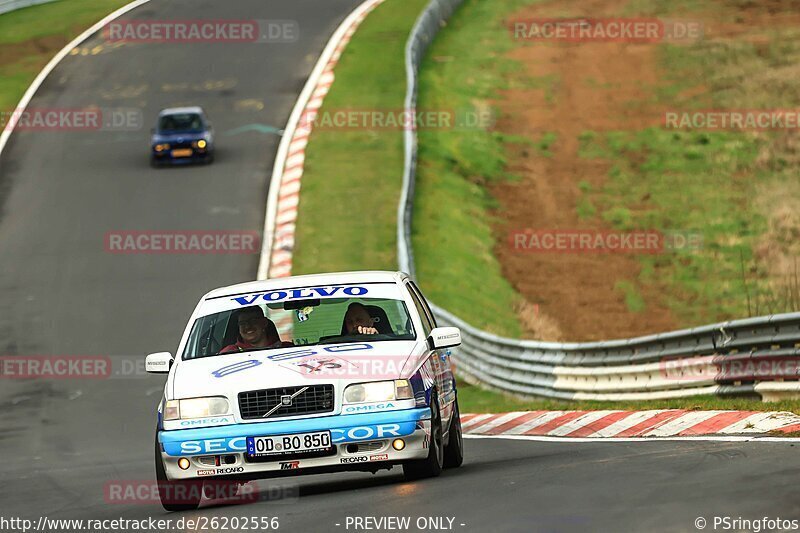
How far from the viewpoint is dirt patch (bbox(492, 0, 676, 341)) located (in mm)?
26250

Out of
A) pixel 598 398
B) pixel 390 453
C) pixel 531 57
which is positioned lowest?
pixel 598 398

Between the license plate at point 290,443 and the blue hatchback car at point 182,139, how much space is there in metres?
23.8

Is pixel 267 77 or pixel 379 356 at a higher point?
pixel 267 77

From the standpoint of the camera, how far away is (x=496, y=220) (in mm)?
30625

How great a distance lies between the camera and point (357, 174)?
3150cm

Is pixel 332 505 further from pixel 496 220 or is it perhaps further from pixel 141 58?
pixel 141 58

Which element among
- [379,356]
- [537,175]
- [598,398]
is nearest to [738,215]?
[537,175]

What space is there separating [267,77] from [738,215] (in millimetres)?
14360

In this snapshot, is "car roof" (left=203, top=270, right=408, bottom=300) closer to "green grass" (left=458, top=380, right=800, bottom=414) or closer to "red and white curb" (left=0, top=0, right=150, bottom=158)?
"green grass" (left=458, top=380, right=800, bottom=414)

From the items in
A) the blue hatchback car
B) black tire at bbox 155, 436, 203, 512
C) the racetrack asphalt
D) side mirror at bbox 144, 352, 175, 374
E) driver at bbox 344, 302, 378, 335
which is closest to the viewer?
the racetrack asphalt

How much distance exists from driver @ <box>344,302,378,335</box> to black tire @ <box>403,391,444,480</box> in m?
0.78

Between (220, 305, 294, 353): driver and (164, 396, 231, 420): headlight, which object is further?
(220, 305, 294, 353): driver

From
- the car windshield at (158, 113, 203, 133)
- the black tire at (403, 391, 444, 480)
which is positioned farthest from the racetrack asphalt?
the car windshield at (158, 113, 203, 133)

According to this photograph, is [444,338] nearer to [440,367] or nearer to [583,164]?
[440,367]
